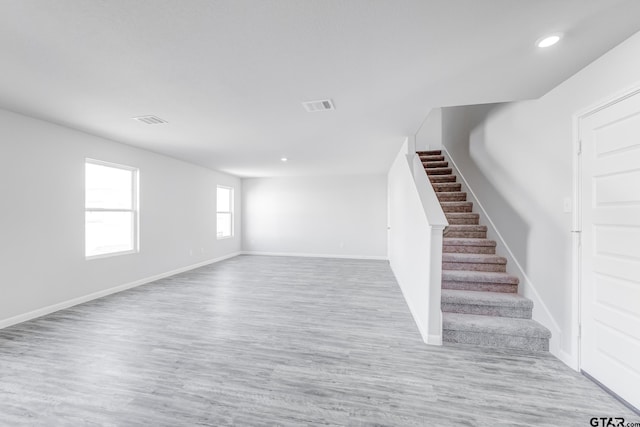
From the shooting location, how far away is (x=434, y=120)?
615 centimetres

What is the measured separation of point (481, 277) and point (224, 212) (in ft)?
20.6

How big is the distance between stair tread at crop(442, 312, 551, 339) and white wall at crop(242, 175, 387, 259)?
4517 mm

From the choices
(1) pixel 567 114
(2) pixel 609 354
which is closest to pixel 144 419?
(2) pixel 609 354

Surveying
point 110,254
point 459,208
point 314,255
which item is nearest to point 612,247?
point 459,208

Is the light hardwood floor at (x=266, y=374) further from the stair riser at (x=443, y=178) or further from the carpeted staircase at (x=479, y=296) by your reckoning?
the stair riser at (x=443, y=178)

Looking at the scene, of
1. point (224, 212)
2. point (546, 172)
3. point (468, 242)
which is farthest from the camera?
point (224, 212)

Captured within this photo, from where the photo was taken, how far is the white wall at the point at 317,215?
7164 millimetres

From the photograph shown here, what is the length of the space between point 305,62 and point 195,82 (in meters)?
0.98

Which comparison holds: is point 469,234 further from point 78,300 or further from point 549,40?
point 78,300

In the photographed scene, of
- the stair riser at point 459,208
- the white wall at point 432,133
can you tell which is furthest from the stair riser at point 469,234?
the white wall at point 432,133

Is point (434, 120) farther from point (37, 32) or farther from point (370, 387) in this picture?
point (37, 32)

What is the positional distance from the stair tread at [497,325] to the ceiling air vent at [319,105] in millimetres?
2411

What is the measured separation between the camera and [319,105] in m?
2.66

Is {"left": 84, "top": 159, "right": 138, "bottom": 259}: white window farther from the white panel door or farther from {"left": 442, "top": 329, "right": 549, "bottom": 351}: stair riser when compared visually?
the white panel door
